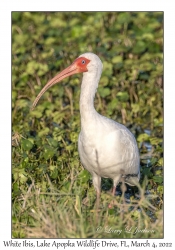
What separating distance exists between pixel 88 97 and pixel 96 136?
1.25 ft

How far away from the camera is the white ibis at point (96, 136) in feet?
22.1

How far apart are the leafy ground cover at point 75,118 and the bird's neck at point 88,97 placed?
2.25ft

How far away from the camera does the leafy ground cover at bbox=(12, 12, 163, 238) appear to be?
622 centimetres

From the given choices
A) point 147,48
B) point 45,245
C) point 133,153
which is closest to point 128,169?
point 133,153

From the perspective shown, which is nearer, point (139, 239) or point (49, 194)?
point (139, 239)

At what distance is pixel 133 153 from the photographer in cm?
731

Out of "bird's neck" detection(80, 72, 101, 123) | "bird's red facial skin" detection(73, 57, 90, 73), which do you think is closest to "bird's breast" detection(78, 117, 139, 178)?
"bird's neck" detection(80, 72, 101, 123)

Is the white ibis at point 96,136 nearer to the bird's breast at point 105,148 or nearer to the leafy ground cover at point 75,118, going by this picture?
Answer: the bird's breast at point 105,148

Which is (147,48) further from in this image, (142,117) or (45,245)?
(45,245)

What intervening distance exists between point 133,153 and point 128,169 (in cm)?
18

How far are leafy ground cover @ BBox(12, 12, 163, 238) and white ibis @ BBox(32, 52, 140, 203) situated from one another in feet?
0.97

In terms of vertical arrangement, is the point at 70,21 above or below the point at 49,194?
above

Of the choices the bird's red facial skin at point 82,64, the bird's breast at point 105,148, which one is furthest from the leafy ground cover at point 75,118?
the bird's red facial skin at point 82,64
